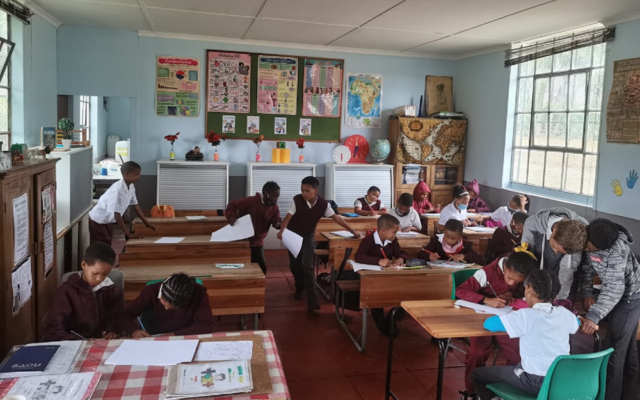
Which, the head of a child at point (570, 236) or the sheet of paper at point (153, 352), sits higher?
the head of a child at point (570, 236)

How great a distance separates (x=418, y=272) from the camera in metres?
4.14

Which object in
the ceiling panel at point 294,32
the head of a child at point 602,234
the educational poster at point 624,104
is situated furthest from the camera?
the ceiling panel at point 294,32

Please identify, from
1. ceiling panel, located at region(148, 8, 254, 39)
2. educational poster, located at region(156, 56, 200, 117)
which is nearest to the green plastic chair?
ceiling panel, located at region(148, 8, 254, 39)

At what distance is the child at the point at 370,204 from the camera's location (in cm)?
664

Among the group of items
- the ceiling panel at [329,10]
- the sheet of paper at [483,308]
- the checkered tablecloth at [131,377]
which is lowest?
the sheet of paper at [483,308]

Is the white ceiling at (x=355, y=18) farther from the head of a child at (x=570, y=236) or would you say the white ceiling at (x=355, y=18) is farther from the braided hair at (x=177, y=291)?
the braided hair at (x=177, y=291)

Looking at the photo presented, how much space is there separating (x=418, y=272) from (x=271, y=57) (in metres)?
4.81

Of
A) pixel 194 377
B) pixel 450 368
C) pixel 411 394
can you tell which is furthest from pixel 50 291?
pixel 450 368

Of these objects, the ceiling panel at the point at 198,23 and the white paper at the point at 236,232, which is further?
the ceiling panel at the point at 198,23

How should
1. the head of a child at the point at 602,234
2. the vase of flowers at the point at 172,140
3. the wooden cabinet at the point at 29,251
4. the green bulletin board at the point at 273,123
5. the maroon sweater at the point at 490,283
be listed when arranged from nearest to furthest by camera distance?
the wooden cabinet at the point at 29,251 < the head of a child at the point at 602,234 < the maroon sweater at the point at 490,283 < the vase of flowers at the point at 172,140 < the green bulletin board at the point at 273,123

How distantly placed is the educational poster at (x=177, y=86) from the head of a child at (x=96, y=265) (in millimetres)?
5017

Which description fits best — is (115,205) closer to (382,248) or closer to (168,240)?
(168,240)

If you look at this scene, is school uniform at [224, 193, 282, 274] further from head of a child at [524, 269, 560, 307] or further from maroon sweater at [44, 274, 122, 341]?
head of a child at [524, 269, 560, 307]

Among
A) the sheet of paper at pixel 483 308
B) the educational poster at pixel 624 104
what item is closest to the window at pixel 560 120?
the educational poster at pixel 624 104
